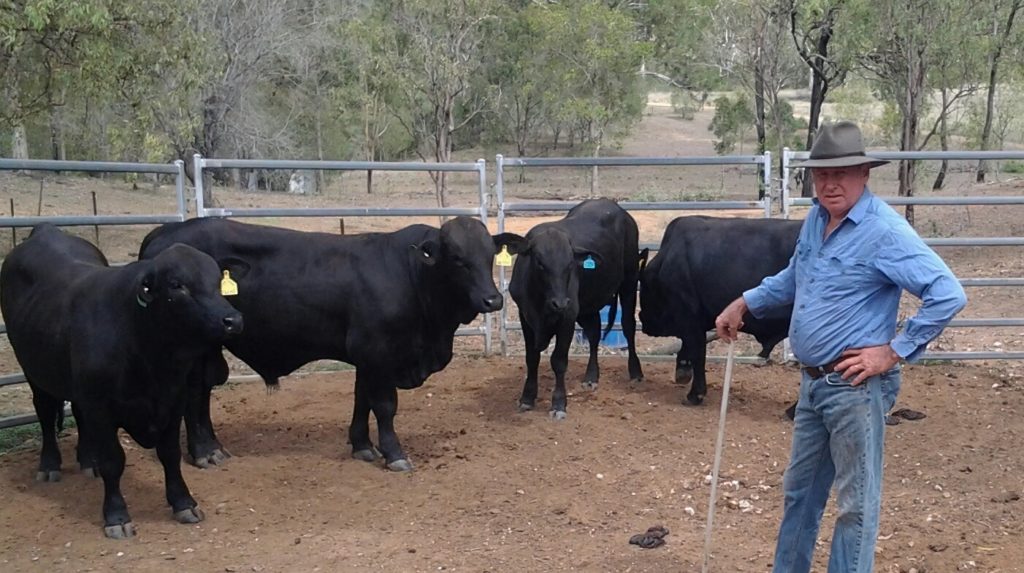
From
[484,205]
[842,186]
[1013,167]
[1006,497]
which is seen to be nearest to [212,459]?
[484,205]

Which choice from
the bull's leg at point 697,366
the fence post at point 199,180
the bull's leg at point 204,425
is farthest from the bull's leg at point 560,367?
the fence post at point 199,180

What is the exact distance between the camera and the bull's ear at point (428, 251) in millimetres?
6979

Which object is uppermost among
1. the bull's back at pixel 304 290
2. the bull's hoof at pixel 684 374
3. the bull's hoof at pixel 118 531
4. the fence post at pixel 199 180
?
the fence post at pixel 199 180

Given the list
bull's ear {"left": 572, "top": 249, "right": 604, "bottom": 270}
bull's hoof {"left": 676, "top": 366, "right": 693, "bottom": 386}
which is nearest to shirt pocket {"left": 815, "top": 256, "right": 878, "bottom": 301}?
bull's ear {"left": 572, "top": 249, "right": 604, "bottom": 270}

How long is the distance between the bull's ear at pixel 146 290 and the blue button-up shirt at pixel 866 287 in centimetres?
343

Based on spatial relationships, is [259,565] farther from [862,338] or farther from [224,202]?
[224,202]

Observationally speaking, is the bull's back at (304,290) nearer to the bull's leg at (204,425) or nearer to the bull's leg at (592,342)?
the bull's leg at (204,425)

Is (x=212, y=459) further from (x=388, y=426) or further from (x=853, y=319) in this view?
(x=853, y=319)

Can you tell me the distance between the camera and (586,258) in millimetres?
8383

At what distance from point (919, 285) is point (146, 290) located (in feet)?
12.9

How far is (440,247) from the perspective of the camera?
7090 mm

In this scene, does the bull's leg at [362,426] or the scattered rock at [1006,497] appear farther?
the bull's leg at [362,426]

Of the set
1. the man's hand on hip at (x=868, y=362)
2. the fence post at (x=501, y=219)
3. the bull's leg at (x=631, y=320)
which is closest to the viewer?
the man's hand on hip at (x=868, y=362)

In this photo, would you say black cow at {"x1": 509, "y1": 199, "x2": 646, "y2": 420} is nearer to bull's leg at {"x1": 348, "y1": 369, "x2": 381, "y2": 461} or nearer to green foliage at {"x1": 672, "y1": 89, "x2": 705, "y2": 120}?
bull's leg at {"x1": 348, "y1": 369, "x2": 381, "y2": 461}
